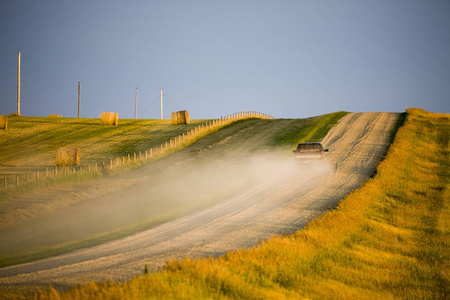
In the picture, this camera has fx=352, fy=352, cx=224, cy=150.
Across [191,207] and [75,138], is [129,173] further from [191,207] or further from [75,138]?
[75,138]

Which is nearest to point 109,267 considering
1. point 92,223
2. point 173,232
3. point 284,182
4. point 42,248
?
point 173,232

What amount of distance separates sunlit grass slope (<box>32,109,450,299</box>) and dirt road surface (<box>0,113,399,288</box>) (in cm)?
125

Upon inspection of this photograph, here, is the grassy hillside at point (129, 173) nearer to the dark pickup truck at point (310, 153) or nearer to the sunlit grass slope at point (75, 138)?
the sunlit grass slope at point (75, 138)

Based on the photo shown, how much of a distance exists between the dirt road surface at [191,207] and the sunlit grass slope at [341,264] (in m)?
1.25

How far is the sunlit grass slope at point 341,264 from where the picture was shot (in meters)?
7.09

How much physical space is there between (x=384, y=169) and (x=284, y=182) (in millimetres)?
7519

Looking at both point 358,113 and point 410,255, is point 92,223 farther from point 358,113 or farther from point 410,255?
point 358,113

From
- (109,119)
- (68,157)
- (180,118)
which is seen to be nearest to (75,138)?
(109,119)

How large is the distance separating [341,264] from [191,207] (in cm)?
887

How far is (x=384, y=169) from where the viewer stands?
23.9 metres

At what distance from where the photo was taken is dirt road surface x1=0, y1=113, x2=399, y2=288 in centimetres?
997

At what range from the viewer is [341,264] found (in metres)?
10.4

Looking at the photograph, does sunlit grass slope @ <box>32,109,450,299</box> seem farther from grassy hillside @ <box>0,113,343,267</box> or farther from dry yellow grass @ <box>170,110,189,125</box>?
Result: dry yellow grass @ <box>170,110,189,125</box>

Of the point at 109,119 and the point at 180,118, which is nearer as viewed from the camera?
the point at 180,118
